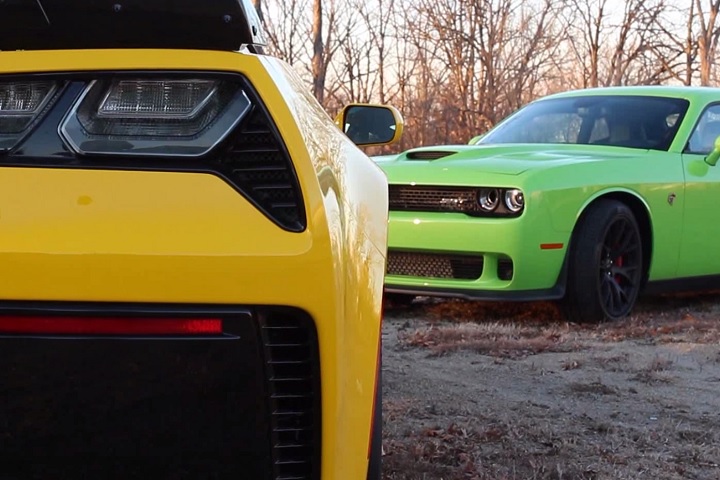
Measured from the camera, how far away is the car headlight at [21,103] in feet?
5.49

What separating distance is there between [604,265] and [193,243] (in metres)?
4.43

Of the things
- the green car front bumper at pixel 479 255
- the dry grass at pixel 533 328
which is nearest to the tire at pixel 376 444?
the dry grass at pixel 533 328

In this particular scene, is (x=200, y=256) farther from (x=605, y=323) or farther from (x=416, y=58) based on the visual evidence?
(x=416, y=58)

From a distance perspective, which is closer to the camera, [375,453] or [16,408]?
[16,408]

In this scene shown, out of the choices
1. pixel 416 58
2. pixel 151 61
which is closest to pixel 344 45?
pixel 416 58

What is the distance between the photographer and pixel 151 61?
1.70 m

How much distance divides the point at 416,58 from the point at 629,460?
13.9 metres

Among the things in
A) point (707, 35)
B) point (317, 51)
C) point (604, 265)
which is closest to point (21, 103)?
point (604, 265)

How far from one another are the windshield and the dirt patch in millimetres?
1178

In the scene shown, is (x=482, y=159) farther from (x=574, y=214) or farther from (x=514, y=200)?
(x=574, y=214)

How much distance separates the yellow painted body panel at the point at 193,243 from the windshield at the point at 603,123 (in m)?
4.94

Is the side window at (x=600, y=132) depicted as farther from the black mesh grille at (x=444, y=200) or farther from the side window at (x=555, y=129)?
the black mesh grille at (x=444, y=200)

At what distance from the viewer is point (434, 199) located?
5574 millimetres

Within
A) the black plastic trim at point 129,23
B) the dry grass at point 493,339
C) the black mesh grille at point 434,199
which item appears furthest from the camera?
the black mesh grille at point 434,199
